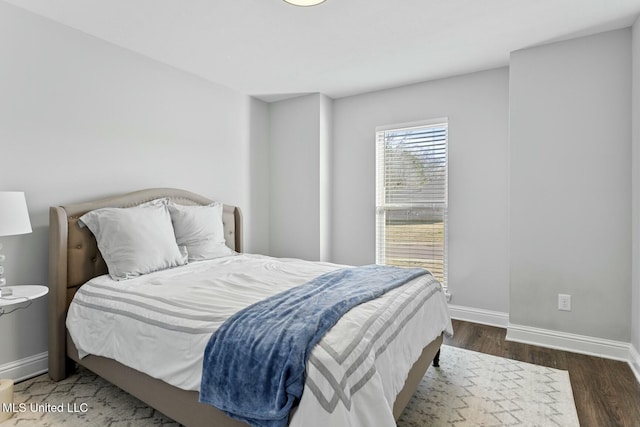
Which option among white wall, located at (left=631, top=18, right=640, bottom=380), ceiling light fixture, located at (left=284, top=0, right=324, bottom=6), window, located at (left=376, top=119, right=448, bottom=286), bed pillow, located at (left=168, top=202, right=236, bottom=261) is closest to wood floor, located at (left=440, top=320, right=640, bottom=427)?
white wall, located at (left=631, top=18, right=640, bottom=380)

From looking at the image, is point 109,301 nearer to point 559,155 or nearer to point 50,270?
point 50,270

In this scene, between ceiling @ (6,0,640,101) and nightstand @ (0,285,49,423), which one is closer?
nightstand @ (0,285,49,423)

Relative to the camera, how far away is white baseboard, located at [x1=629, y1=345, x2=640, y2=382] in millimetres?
2443

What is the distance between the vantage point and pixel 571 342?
2.88 m

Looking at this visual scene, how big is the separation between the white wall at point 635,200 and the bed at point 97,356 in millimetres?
1388

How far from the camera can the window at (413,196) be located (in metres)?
3.79

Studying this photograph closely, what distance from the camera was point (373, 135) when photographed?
4168mm

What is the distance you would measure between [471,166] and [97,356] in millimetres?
3486

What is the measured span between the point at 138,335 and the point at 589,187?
333 cm

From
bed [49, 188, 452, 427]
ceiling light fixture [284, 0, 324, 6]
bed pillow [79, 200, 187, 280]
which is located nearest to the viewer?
bed [49, 188, 452, 427]

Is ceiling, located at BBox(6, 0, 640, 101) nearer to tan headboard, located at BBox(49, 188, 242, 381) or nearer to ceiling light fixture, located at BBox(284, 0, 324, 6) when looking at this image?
ceiling light fixture, located at BBox(284, 0, 324, 6)

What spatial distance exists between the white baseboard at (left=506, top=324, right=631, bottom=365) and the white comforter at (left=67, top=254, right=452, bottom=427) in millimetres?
1037

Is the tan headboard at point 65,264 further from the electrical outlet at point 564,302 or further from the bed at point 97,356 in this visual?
the electrical outlet at point 564,302

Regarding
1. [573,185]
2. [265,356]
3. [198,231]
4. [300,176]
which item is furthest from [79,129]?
[573,185]
